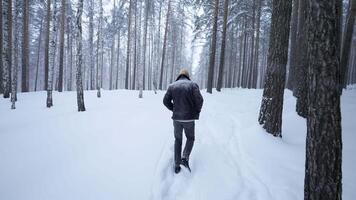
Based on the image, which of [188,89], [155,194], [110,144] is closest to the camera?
[155,194]

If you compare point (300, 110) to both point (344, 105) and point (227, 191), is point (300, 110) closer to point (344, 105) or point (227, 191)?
point (344, 105)

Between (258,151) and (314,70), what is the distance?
3390mm

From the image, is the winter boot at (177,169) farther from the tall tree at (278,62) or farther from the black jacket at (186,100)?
the tall tree at (278,62)

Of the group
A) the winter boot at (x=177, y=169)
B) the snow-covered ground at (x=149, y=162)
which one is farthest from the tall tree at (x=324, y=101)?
the winter boot at (x=177, y=169)

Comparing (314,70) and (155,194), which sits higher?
(314,70)

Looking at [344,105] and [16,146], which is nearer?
[16,146]

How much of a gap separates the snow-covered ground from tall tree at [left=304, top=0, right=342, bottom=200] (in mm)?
1071

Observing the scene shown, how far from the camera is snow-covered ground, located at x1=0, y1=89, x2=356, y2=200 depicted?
4316 mm

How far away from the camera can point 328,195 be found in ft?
10.5

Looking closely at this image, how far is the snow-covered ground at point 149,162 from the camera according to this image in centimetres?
432

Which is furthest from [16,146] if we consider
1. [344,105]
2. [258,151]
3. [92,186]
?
[344,105]

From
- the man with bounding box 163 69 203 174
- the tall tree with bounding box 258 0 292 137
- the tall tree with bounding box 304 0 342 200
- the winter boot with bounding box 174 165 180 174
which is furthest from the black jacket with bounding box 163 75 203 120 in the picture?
the tall tree with bounding box 258 0 292 137

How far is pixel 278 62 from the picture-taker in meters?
7.03

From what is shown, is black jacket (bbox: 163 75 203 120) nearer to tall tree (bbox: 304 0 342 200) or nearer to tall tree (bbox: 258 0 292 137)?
tall tree (bbox: 304 0 342 200)
